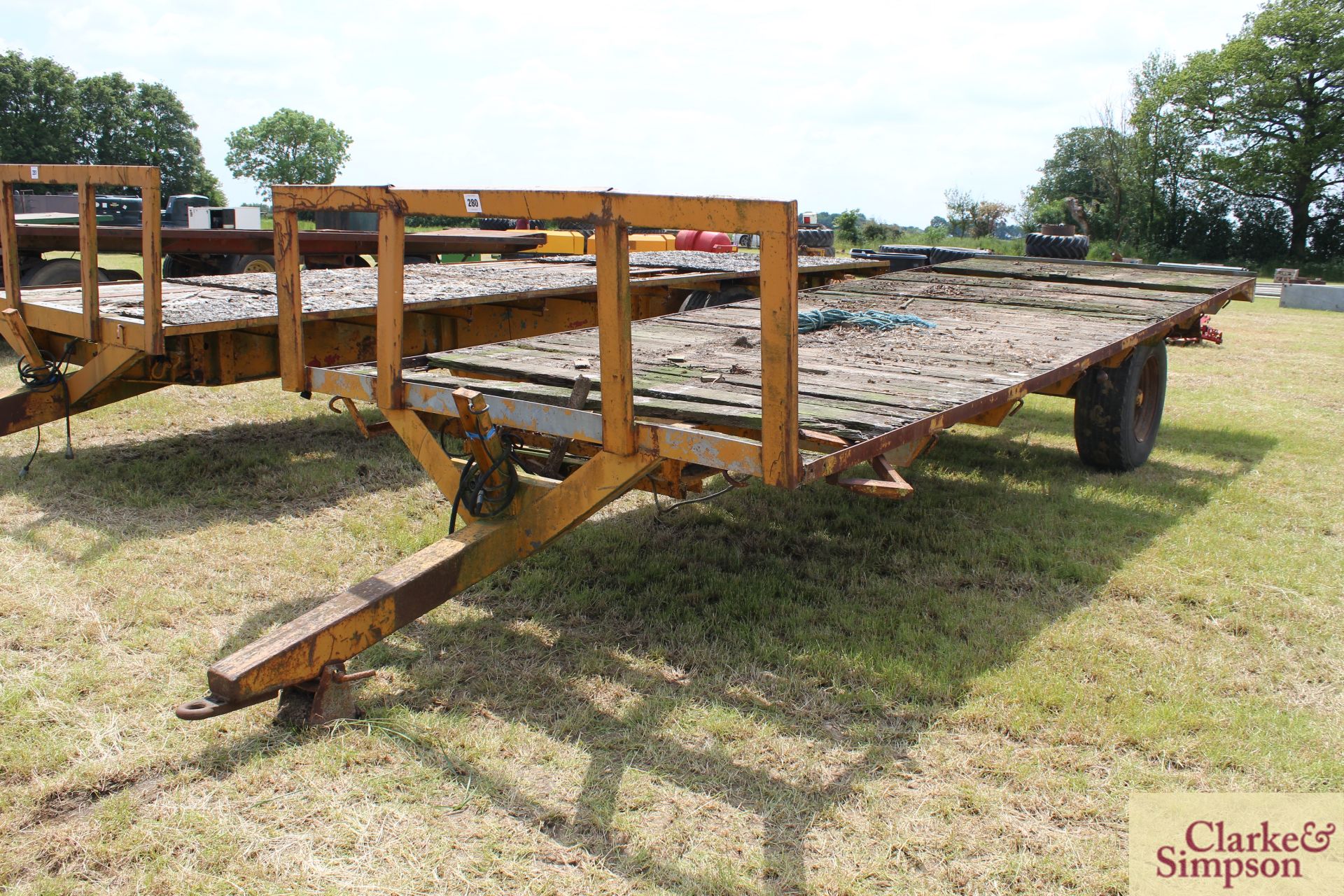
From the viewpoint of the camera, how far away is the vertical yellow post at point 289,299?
11.9 ft

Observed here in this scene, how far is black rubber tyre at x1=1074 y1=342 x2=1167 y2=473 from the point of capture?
18.8ft

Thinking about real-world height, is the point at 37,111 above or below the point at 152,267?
above

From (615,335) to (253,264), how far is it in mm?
8165

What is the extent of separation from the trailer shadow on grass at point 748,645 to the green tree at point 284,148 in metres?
102

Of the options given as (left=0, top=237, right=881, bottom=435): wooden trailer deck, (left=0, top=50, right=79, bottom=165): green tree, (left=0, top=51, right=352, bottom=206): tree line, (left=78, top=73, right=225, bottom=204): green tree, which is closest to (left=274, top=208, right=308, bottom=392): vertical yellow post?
(left=0, top=237, right=881, bottom=435): wooden trailer deck

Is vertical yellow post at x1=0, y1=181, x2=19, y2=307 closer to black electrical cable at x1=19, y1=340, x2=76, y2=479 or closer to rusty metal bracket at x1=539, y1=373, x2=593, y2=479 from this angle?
black electrical cable at x1=19, y1=340, x2=76, y2=479

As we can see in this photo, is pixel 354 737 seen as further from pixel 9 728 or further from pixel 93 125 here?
pixel 93 125

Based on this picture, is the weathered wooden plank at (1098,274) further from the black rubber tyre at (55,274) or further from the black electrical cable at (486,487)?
the black rubber tyre at (55,274)

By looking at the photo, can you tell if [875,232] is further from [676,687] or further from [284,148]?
[284,148]

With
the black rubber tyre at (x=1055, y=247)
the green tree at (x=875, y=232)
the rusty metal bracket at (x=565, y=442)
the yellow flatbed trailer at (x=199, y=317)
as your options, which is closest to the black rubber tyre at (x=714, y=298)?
the yellow flatbed trailer at (x=199, y=317)

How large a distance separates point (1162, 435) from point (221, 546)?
584 centimetres

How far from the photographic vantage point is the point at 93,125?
221 ft

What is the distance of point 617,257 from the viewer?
2.89 meters

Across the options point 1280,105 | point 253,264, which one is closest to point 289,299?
point 253,264
